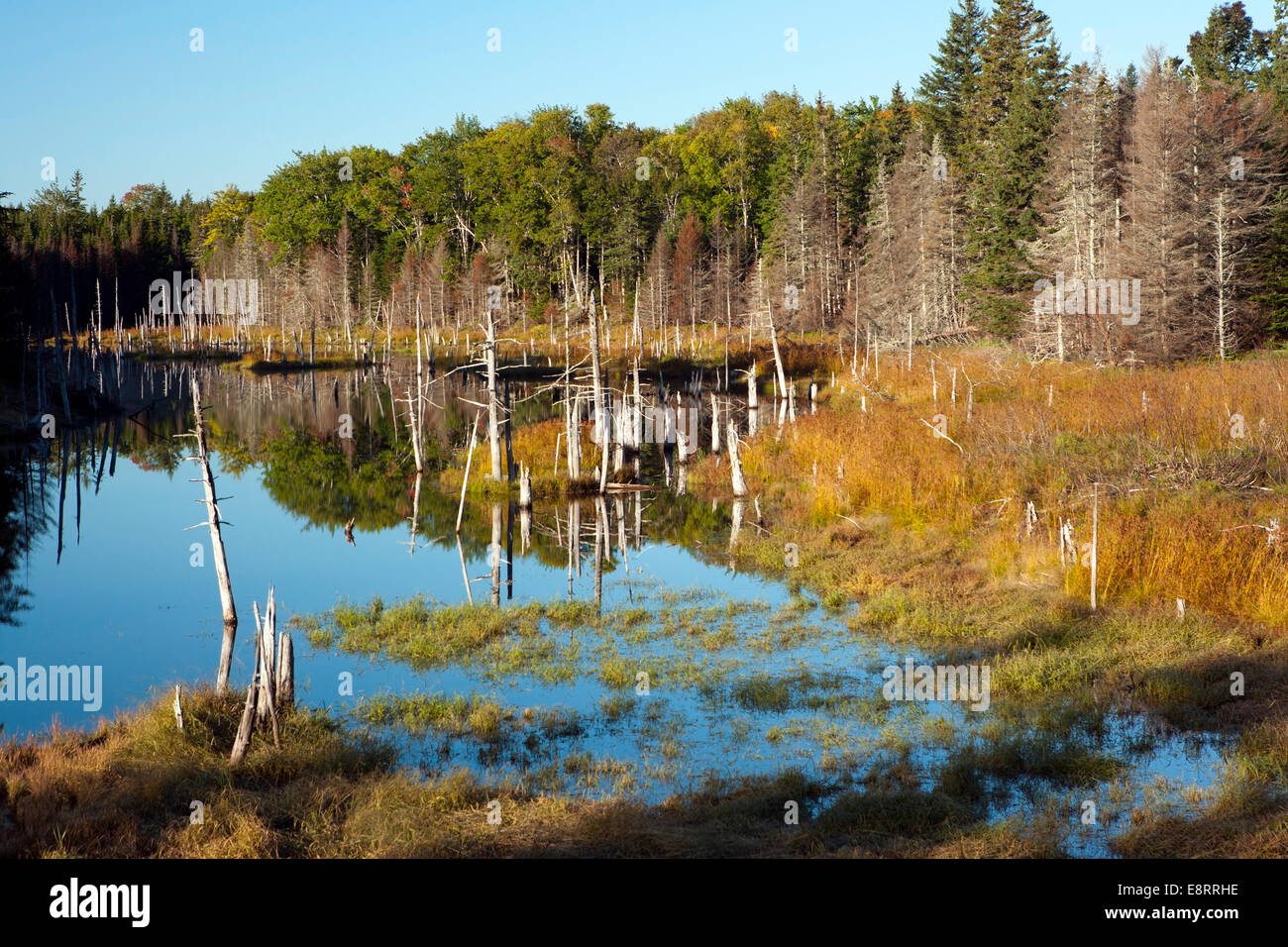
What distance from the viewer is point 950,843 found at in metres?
8.97

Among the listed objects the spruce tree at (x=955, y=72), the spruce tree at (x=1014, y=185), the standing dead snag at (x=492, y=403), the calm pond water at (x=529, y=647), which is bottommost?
the calm pond water at (x=529, y=647)

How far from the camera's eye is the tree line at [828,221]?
44594 mm

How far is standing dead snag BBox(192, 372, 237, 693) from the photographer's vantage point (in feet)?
42.3

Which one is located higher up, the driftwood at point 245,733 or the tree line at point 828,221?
the tree line at point 828,221

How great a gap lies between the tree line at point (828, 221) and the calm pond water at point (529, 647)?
2292 cm

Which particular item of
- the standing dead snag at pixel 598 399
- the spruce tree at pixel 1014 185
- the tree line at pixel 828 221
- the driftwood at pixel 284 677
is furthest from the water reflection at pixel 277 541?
the spruce tree at pixel 1014 185

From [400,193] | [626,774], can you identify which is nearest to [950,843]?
[626,774]

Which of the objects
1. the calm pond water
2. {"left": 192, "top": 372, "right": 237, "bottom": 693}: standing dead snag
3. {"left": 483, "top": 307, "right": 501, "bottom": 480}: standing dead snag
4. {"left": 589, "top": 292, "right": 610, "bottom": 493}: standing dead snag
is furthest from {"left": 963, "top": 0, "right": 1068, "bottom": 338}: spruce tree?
{"left": 192, "top": 372, "right": 237, "bottom": 693}: standing dead snag

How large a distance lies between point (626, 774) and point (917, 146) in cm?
6597

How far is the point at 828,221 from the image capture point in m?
81.8

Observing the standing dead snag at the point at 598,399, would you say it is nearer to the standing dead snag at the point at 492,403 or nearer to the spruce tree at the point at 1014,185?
the standing dead snag at the point at 492,403

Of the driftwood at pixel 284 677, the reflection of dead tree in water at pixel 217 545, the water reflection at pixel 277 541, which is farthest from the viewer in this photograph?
the water reflection at pixel 277 541

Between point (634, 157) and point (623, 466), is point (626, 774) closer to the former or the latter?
point (623, 466)

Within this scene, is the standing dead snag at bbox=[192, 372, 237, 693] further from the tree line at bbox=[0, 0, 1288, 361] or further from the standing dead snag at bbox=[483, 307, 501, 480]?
the tree line at bbox=[0, 0, 1288, 361]
